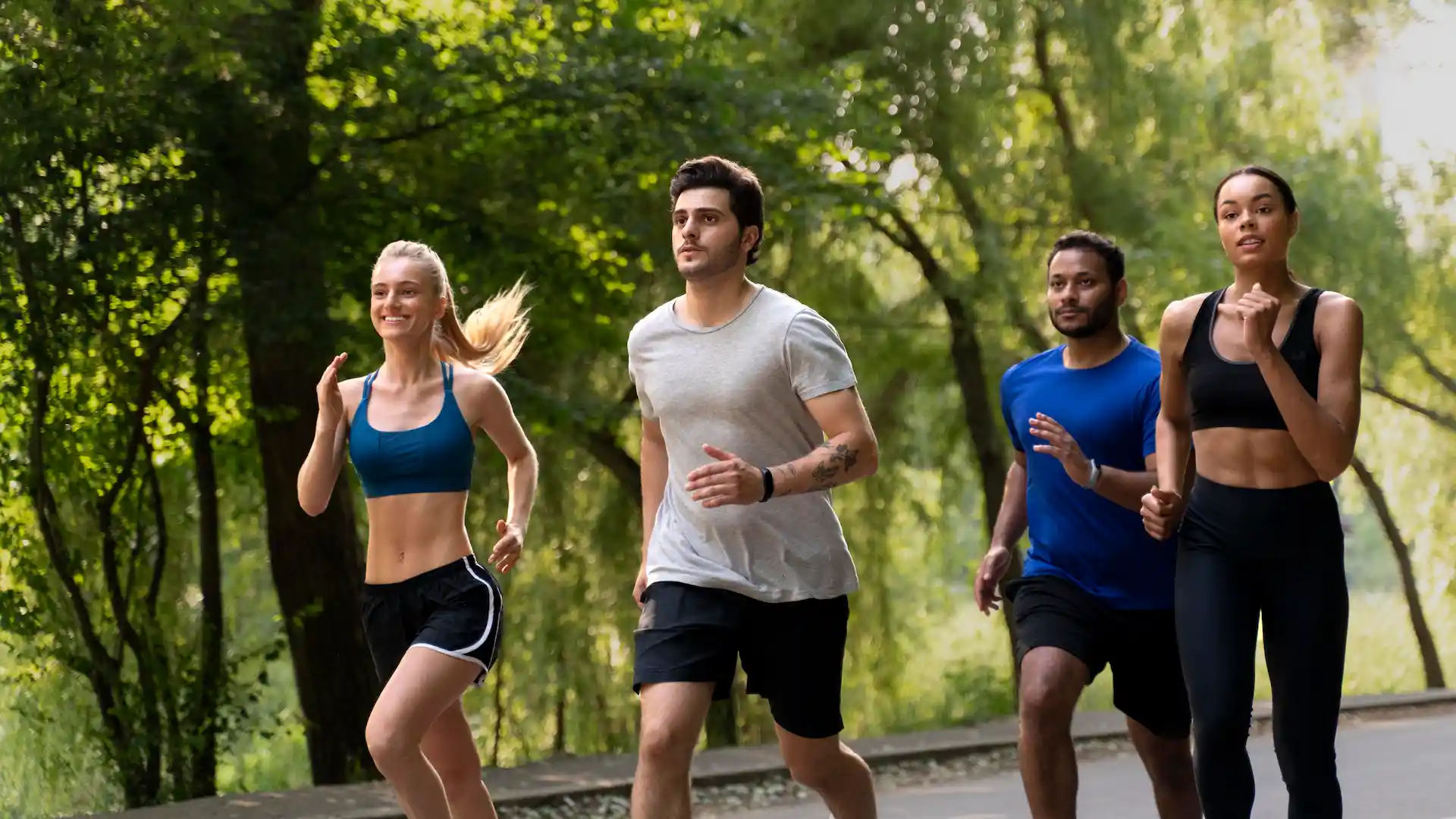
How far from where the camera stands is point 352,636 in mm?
13805

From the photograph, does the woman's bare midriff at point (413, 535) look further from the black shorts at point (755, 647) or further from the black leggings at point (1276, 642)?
the black leggings at point (1276, 642)

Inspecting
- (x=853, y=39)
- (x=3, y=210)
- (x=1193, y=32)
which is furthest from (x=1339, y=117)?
(x=3, y=210)

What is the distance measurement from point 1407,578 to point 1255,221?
72.7ft

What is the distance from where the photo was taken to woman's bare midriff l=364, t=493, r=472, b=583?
5996 mm

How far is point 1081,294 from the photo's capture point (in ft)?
20.9

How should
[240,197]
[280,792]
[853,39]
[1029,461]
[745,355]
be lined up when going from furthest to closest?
[853,39]
[240,197]
[280,792]
[1029,461]
[745,355]

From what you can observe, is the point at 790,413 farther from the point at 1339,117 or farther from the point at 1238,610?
the point at 1339,117

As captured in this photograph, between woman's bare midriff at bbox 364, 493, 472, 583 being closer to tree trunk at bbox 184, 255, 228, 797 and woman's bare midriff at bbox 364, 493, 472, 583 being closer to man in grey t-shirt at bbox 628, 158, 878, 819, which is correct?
man in grey t-shirt at bbox 628, 158, 878, 819

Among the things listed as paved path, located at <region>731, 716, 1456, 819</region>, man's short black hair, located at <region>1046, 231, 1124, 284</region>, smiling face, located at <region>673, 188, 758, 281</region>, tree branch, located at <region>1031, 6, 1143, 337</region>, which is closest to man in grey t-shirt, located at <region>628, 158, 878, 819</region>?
smiling face, located at <region>673, 188, 758, 281</region>

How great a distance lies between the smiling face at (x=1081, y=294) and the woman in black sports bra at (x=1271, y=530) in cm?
91

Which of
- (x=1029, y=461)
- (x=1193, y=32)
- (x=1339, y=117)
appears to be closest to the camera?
(x=1029, y=461)

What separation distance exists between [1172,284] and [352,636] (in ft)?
30.4

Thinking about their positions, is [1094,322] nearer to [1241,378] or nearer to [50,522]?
[1241,378]

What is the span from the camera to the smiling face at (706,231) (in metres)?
5.32
